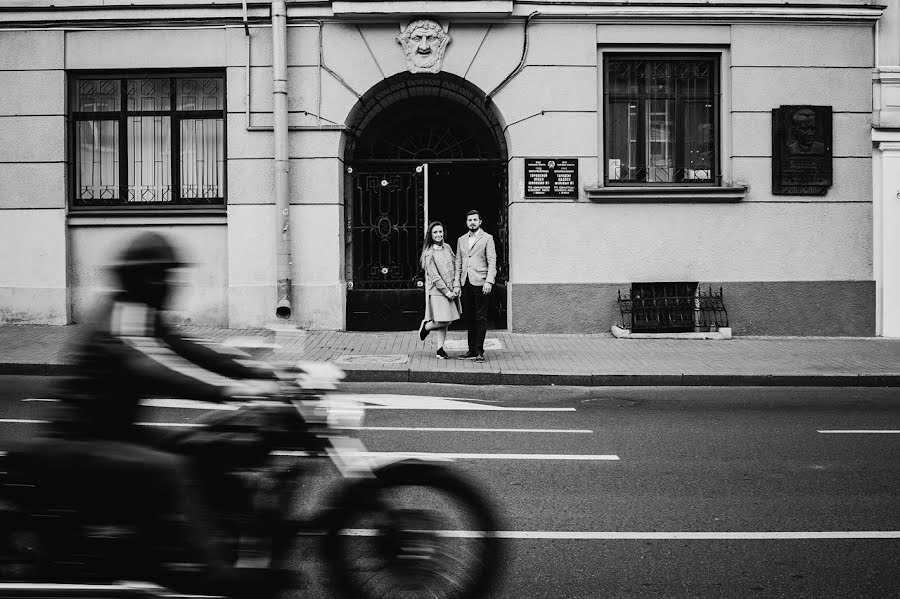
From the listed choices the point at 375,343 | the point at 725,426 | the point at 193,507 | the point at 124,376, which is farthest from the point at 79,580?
the point at 375,343

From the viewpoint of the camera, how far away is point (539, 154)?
571 inches

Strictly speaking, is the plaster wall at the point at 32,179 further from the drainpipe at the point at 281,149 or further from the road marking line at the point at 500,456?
the road marking line at the point at 500,456

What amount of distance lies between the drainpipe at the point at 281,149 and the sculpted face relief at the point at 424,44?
1923 mm

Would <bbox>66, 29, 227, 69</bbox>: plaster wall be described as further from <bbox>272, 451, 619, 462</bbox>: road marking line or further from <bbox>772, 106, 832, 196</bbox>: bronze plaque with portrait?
<bbox>272, 451, 619, 462</bbox>: road marking line

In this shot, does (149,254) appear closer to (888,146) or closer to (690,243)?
(690,243)

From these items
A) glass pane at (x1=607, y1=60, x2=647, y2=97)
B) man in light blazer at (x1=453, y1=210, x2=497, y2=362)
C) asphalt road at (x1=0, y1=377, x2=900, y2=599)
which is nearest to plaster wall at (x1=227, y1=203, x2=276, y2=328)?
man in light blazer at (x1=453, y1=210, x2=497, y2=362)

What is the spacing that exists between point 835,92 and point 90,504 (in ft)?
46.6

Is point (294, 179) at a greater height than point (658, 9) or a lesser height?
lesser

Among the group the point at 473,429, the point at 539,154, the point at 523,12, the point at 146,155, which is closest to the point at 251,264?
the point at 146,155

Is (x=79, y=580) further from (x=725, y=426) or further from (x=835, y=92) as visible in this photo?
(x=835, y=92)

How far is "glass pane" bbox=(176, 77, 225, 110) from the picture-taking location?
14.9 metres

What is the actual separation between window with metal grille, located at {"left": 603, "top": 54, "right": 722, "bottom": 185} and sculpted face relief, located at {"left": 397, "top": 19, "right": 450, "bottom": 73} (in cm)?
279

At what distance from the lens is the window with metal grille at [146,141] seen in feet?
48.9

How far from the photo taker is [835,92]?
1460 cm
